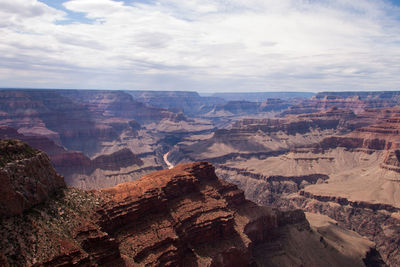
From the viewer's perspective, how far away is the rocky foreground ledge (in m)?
36.2

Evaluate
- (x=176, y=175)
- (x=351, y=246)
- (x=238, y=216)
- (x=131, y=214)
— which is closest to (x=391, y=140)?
(x=351, y=246)

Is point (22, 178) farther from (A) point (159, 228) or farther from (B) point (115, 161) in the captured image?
(B) point (115, 161)

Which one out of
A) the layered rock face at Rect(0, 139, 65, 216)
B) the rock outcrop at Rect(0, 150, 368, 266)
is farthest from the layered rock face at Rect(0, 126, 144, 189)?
the layered rock face at Rect(0, 139, 65, 216)

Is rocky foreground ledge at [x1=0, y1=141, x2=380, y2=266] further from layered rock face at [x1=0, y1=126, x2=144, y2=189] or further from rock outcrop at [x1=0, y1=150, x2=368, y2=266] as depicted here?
layered rock face at [x1=0, y1=126, x2=144, y2=189]

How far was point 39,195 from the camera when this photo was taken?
134 ft

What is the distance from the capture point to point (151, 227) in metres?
51.6

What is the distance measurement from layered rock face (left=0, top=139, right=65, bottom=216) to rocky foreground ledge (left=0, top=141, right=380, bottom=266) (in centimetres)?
15

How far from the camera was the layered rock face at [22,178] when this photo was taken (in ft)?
118

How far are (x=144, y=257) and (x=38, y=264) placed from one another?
56.4 feet

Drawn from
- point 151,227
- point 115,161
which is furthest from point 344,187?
point 151,227

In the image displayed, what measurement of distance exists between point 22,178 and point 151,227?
68.6 ft

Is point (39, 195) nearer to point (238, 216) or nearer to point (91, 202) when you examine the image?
point (91, 202)

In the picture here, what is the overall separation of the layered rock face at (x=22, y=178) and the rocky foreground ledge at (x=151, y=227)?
6.0 inches

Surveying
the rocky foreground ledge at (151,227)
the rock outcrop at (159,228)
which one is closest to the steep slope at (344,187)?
the rocky foreground ledge at (151,227)
